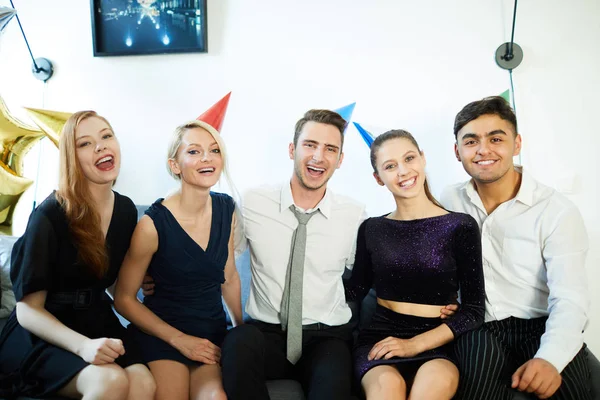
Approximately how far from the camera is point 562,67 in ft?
6.19

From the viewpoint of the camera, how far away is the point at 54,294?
129 centimetres

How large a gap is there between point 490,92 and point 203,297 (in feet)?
4.67

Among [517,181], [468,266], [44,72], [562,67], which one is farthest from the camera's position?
[44,72]

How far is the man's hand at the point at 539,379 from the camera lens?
3.84ft

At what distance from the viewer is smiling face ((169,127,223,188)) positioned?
1.40m

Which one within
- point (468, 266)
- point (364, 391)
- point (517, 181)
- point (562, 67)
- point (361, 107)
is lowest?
point (364, 391)

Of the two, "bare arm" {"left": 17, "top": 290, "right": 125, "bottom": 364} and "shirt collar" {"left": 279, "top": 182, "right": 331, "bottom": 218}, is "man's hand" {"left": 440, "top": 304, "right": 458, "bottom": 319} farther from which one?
Answer: "bare arm" {"left": 17, "top": 290, "right": 125, "bottom": 364}

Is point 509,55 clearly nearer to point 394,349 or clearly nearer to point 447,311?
point 447,311

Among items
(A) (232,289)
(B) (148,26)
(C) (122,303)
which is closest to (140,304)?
(C) (122,303)

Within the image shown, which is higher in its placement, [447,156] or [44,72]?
[44,72]

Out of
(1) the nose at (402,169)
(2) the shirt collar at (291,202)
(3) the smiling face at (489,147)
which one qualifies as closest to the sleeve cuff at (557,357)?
(3) the smiling face at (489,147)

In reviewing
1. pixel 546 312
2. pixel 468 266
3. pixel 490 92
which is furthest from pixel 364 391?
pixel 490 92

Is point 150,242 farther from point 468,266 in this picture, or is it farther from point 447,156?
point 447,156

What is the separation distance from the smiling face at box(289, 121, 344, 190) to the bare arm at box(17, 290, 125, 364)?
735 mm
